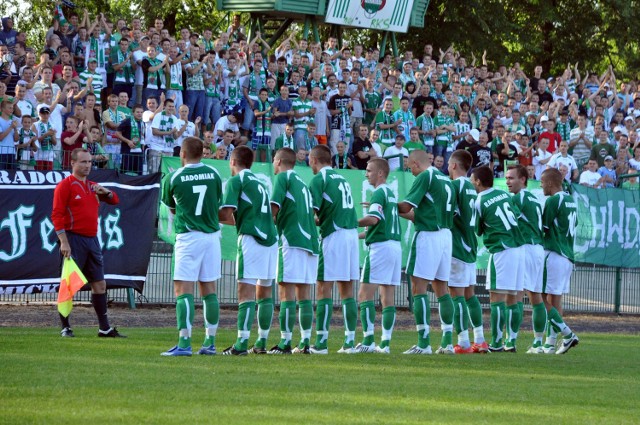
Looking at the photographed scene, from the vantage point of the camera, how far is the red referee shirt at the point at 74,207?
14.9 m

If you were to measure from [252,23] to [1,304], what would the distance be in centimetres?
1937

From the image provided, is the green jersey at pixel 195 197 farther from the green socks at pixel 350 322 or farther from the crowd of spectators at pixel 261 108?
the crowd of spectators at pixel 261 108

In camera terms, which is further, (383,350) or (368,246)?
(368,246)

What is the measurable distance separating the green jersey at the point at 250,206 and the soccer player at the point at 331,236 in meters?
1.04

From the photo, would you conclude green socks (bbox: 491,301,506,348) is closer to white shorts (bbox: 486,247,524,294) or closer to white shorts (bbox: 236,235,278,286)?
white shorts (bbox: 486,247,524,294)

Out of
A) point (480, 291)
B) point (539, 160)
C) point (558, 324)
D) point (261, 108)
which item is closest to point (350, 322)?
point (558, 324)

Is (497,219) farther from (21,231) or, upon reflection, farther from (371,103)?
(371,103)

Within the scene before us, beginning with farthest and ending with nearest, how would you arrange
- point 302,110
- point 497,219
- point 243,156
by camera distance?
point 302,110 < point 497,219 < point 243,156

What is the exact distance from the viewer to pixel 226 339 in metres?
15.9

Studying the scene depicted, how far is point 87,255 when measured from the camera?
15.2 meters

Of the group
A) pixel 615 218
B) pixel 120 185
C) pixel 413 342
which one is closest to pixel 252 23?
pixel 615 218

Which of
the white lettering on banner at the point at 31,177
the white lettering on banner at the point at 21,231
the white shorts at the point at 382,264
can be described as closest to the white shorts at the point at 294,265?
the white shorts at the point at 382,264

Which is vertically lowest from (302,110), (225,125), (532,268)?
(532,268)

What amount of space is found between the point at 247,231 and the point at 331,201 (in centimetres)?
137
